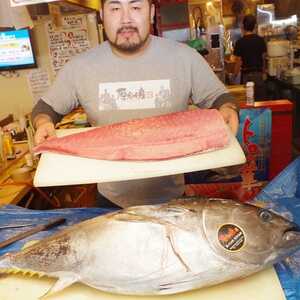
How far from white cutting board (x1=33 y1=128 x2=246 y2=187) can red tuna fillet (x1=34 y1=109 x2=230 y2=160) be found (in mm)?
23

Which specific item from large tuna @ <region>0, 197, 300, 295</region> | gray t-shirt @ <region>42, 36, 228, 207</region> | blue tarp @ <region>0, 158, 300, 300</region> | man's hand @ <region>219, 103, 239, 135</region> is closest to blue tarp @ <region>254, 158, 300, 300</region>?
blue tarp @ <region>0, 158, 300, 300</region>

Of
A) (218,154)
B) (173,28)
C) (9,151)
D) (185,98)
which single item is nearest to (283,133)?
(185,98)

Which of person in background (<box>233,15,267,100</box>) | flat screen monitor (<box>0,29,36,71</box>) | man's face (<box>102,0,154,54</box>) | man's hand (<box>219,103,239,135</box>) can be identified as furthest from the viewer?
person in background (<box>233,15,267,100</box>)

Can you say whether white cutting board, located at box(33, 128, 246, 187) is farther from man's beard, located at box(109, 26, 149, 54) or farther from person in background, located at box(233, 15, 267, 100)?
person in background, located at box(233, 15, 267, 100)

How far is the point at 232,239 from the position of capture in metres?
0.92

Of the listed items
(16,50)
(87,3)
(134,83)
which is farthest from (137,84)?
(87,3)

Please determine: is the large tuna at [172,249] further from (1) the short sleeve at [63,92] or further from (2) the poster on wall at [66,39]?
(2) the poster on wall at [66,39]

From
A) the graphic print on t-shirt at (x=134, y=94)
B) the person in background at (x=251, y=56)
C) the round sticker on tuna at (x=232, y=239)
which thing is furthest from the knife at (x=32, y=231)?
the person in background at (x=251, y=56)

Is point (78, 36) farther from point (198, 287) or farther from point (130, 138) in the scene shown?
point (198, 287)

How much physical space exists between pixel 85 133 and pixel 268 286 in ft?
2.36

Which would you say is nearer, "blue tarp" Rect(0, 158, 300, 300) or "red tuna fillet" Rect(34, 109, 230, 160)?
"red tuna fillet" Rect(34, 109, 230, 160)

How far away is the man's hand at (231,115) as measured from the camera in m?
1.26

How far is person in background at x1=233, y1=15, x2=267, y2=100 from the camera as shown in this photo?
20.3ft

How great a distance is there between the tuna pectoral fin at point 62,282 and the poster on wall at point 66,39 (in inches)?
139
